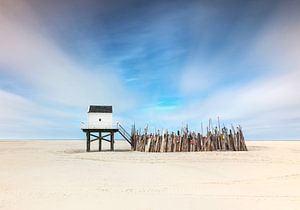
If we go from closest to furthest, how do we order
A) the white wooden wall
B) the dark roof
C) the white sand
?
the white sand < the white wooden wall < the dark roof

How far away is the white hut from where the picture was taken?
83.1 ft

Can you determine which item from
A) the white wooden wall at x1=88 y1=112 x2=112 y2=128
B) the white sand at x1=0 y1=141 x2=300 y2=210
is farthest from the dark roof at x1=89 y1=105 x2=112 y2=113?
the white sand at x1=0 y1=141 x2=300 y2=210

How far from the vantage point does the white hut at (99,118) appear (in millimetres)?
25344

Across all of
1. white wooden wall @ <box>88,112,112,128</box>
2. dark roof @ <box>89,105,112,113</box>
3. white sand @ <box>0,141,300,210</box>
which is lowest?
white sand @ <box>0,141,300,210</box>

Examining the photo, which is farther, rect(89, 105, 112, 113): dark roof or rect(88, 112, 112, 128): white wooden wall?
rect(89, 105, 112, 113): dark roof

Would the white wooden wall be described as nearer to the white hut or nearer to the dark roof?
the white hut

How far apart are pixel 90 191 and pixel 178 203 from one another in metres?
2.30

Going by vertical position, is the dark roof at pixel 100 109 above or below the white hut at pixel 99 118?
above

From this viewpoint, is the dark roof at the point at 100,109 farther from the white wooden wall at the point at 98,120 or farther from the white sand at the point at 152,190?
the white sand at the point at 152,190

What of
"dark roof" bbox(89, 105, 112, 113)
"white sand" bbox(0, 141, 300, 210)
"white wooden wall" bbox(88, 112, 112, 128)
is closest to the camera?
"white sand" bbox(0, 141, 300, 210)

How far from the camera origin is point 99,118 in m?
25.5

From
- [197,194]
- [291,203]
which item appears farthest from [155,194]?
[291,203]

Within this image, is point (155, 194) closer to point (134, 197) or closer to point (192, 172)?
point (134, 197)

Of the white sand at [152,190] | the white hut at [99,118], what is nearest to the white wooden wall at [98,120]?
the white hut at [99,118]
